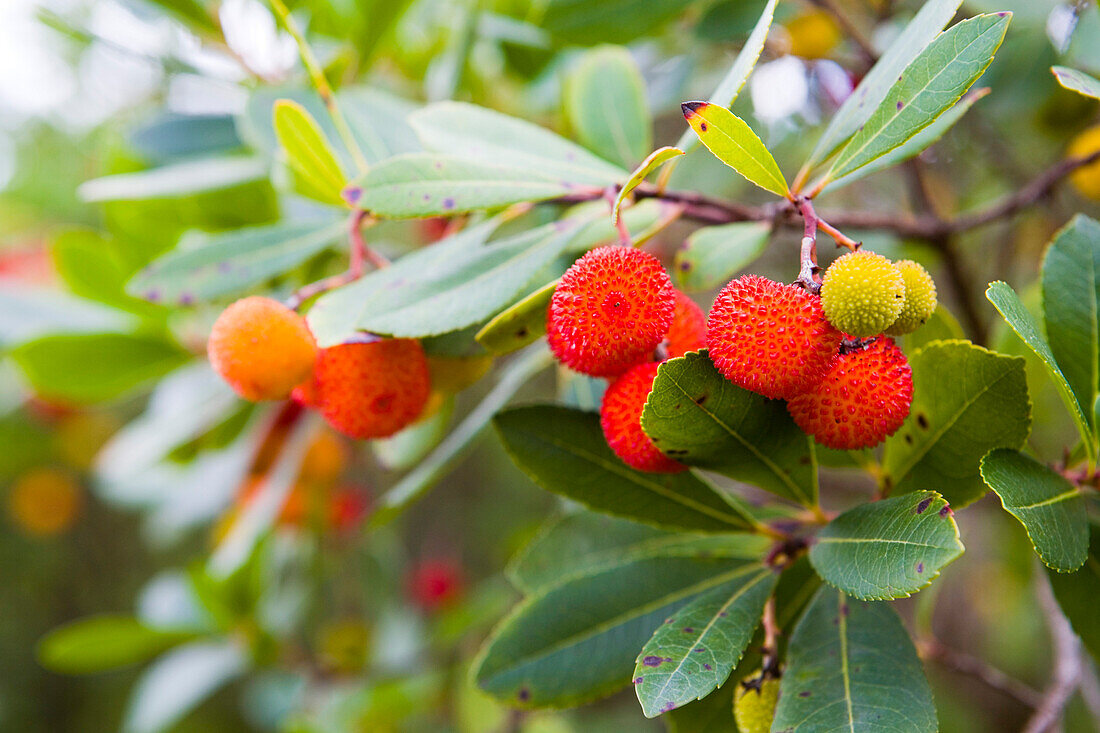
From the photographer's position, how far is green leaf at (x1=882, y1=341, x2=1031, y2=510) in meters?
0.59

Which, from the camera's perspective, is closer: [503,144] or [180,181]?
[503,144]

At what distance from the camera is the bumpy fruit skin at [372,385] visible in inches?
Result: 28.7

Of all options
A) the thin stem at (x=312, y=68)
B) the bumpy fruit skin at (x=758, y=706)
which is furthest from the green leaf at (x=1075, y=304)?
the thin stem at (x=312, y=68)

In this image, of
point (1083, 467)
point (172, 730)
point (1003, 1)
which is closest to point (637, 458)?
point (1083, 467)

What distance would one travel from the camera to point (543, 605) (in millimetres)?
757

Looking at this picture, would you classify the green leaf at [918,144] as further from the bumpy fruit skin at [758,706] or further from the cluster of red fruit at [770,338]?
the bumpy fruit skin at [758,706]

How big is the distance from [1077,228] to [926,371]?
232mm

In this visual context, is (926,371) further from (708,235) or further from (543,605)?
(543,605)

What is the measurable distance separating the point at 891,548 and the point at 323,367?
0.53 meters

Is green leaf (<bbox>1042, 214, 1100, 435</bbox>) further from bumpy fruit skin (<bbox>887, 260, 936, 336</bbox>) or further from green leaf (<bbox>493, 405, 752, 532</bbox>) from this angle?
green leaf (<bbox>493, 405, 752, 532</bbox>)

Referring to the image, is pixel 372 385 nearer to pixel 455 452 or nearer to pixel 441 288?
pixel 441 288

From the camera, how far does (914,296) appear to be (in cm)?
57

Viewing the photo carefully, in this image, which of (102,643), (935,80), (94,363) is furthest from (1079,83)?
(102,643)

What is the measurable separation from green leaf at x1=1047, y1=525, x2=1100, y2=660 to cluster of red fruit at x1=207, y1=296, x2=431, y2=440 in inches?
23.9
